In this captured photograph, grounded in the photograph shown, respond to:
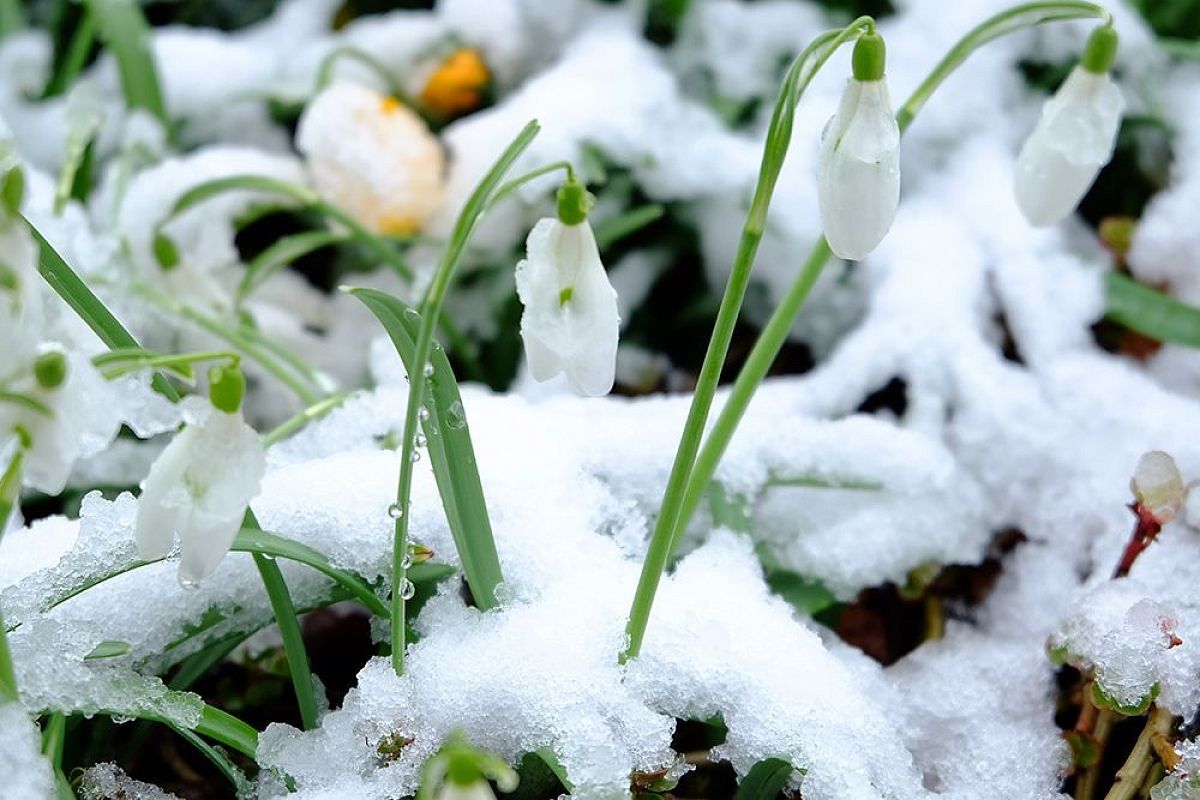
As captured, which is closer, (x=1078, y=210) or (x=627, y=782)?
(x=627, y=782)

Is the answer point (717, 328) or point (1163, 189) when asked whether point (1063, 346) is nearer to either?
point (1163, 189)

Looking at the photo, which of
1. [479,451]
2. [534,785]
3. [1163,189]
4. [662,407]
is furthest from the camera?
[1163,189]

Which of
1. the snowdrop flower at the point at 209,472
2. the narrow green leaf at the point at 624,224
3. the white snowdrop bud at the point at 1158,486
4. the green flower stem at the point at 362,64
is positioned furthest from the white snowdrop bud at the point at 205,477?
the green flower stem at the point at 362,64

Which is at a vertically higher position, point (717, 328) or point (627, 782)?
point (717, 328)

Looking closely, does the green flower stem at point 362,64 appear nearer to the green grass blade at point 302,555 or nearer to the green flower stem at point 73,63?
the green flower stem at point 73,63

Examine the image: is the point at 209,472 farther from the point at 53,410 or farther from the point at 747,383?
the point at 747,383

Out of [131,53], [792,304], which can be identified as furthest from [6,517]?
[131,53]

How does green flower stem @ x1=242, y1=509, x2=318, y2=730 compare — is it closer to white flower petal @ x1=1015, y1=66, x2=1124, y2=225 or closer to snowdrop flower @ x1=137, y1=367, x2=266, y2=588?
snowdrop flower @ x1=137, y1=367, x2=266, y2=588

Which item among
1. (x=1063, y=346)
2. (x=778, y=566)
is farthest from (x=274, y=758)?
(x=1063, y=346)
